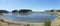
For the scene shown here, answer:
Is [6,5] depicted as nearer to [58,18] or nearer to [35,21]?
[35,21]

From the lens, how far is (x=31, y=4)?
3.77 m

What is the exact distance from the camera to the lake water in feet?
12.5

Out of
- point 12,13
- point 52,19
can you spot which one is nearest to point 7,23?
point 12,13

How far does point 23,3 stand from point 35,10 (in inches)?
15.0

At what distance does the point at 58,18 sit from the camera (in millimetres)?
4035

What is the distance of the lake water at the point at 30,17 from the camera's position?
3.82 metres

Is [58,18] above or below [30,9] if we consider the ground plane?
below

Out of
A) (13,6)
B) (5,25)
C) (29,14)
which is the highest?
(13,6)

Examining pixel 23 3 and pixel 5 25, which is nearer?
pixel 23 3

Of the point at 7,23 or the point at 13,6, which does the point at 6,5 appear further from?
the point at 7,23

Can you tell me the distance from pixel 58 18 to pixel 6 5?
1.55 metres

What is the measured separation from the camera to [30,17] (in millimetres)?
3900

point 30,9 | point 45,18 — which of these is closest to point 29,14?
point 30,9

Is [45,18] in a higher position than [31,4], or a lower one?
lower
